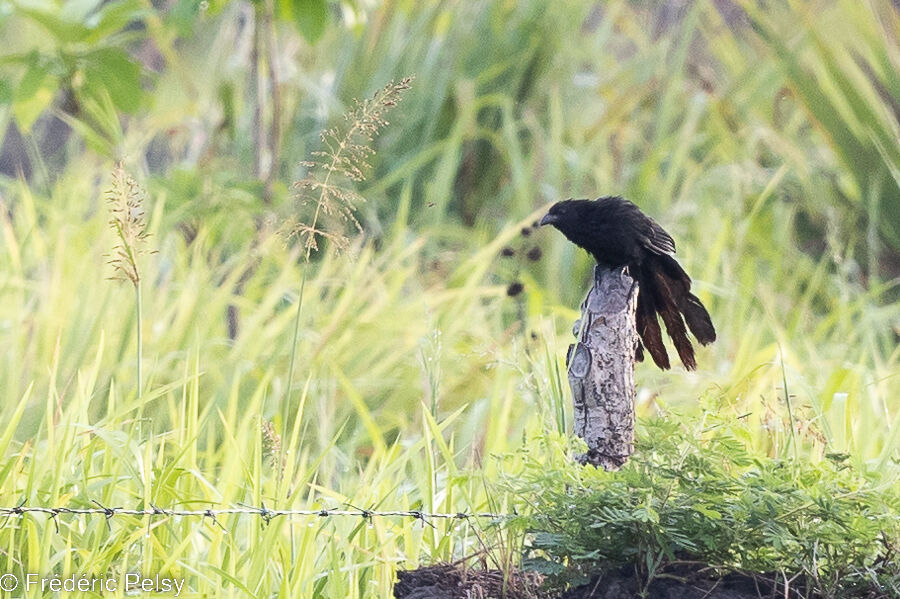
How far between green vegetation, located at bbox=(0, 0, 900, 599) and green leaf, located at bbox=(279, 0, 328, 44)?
1cm

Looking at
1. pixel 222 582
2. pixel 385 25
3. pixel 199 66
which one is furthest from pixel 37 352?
pixel 199 66

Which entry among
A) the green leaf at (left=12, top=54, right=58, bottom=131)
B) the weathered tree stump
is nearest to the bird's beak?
the weathered tree stump

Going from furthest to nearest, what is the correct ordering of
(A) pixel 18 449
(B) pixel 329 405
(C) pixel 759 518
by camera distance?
(B) pixel 329 405
(A) pixel 18 449
(C) pixel 759 518

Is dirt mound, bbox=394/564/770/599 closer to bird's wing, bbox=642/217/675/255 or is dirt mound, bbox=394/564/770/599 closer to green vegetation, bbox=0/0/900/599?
green vegetation, bbox=0/0/900/599

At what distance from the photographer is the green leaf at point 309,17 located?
352 centimetres

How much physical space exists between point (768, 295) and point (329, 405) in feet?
6.87

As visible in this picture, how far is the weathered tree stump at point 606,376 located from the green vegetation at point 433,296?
0.18 ft

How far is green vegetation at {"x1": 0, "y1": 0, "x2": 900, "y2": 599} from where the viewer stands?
187 cm

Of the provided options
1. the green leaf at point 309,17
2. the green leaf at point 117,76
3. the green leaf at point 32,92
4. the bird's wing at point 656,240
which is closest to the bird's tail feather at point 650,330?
the bird's wing at point 656,240

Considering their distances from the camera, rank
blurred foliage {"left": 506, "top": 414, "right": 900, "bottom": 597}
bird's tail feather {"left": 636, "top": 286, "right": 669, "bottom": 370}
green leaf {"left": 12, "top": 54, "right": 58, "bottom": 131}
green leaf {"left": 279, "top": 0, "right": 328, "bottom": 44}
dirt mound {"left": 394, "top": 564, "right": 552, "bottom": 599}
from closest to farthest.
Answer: blurred foliage {"left": 506, "top": 414, "right": 900, "bottom": 597}
dirt mound {"left": 394, "top": 564, "right": 552, "bottom": 599}
bird's tail feather {"left": 636, "top": 286, "right": 669, "bottom": 370}
green leaf {"left": 279, "top": 0, "right": 328, "bottom": 44}
green leaf {"left": 12, "top": 54, "right": 58, "bottom": 131}

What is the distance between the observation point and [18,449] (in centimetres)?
275

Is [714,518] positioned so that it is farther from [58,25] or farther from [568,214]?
[58,25]

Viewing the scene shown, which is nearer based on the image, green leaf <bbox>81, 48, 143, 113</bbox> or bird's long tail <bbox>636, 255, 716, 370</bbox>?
bird's long tail <bbox>636, 255, 716, 370</bbox>

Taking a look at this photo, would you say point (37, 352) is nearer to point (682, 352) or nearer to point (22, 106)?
point (22, 106)
